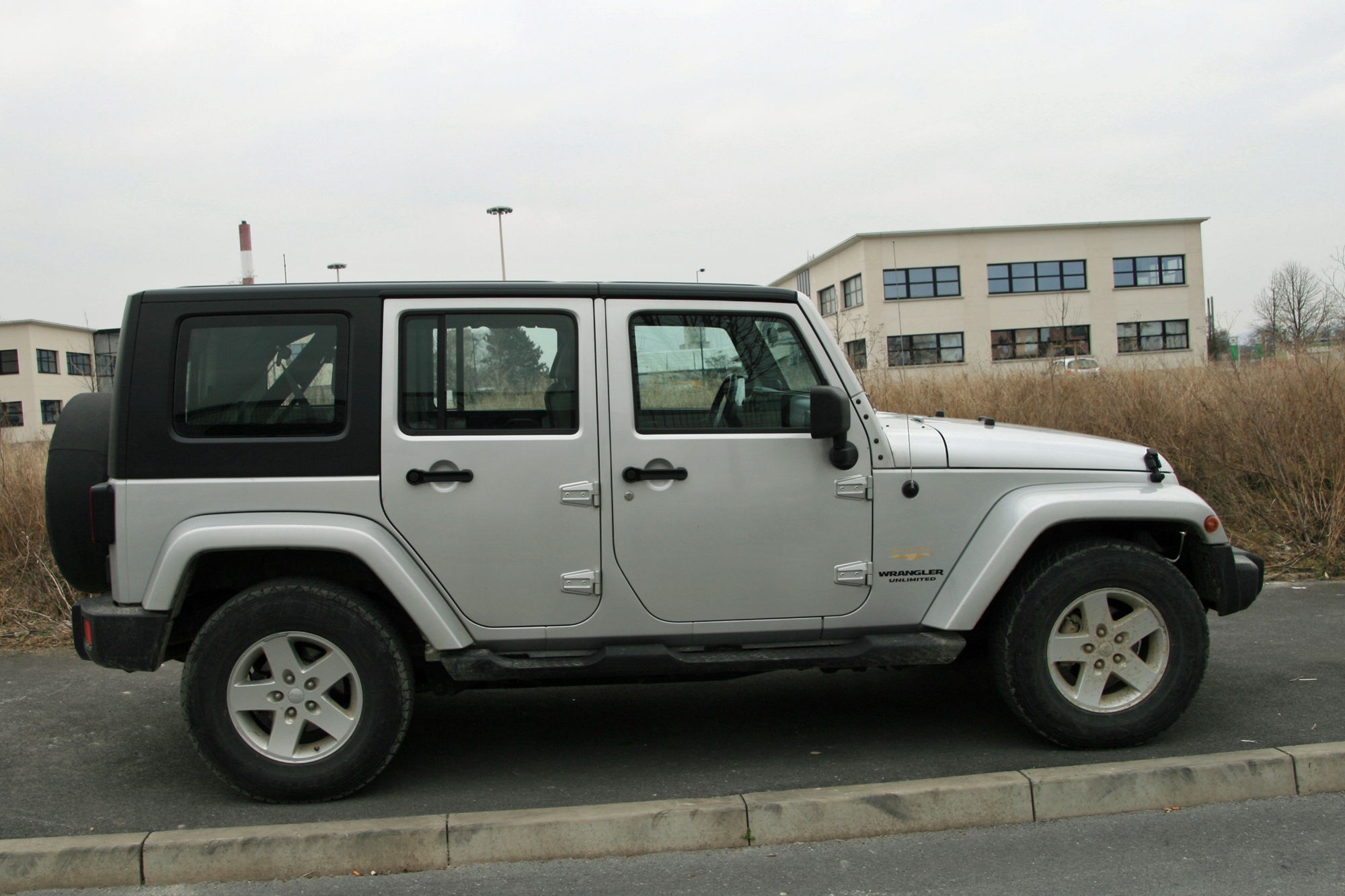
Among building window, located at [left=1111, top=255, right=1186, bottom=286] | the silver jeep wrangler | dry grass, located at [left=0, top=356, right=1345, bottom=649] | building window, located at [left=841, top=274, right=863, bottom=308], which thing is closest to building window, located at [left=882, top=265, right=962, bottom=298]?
building window, located at [left=841, top=274, right=863, bottom=308]

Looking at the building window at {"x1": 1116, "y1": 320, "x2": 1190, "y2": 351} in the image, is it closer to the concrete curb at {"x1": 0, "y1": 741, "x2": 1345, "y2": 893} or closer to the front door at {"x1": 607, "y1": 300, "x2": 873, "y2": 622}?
the concrete curb at {"x1": 0, "y1": 741, "x2": 1345, "y2": 893}

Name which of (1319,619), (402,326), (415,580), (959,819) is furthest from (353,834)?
(1319,619)

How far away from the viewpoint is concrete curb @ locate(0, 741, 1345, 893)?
3.32 m

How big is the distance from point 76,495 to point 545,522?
6.02 feet

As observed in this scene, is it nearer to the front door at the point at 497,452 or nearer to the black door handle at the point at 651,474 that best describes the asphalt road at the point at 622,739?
the front door at the point at 497,452

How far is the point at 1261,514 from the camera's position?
27.4ft

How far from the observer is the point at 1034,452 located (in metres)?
4.13

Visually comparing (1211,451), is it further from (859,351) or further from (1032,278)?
(1032,278)

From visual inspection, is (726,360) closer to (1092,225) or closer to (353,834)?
(353,834)

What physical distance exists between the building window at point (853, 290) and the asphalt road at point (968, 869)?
4808 centimetres

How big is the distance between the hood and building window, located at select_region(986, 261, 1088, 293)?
4943cm

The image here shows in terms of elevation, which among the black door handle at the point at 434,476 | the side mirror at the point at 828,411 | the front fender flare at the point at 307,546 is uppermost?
the side mirror at the point at 828,411

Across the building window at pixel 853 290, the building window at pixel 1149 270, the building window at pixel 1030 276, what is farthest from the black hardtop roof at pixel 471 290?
the building window at pixel 1149 270

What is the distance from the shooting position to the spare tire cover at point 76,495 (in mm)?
3863
